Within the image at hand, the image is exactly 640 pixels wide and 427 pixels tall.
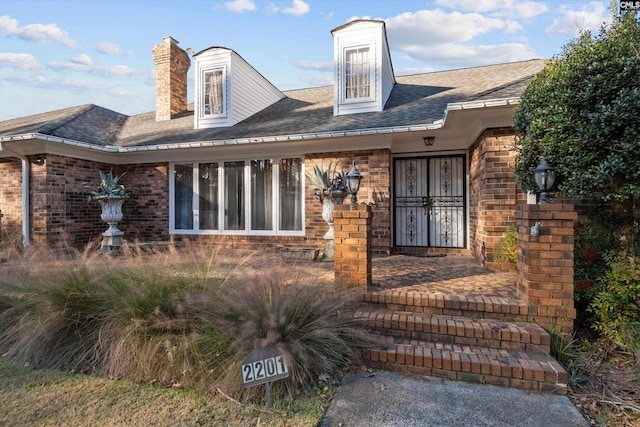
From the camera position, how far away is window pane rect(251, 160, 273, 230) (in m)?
8.00

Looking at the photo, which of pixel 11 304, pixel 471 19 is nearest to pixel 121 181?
pixel 11 304

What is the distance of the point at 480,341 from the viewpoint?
3.09 meters

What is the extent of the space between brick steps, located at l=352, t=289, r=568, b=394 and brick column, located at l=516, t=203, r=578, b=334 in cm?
16

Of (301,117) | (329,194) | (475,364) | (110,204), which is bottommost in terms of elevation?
(475,364)

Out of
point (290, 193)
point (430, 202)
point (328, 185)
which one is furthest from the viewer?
point (290, 193)

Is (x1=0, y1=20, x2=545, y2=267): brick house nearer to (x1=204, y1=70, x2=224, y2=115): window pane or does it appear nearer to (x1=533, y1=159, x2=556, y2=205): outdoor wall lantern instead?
(x1=204, y1=70, x2=224, y2=115): window pane

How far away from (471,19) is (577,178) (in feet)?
24.1

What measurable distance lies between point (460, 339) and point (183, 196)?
7.46 m

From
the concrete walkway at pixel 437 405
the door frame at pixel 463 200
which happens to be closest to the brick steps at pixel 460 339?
the concrete walkway at pixel 437 405

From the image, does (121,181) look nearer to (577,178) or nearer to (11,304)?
(11,304)

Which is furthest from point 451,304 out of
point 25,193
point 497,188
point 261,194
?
point 25,193

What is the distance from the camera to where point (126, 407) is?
2430 mm

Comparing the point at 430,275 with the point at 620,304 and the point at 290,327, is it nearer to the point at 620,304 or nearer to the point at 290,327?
the point at 620,304

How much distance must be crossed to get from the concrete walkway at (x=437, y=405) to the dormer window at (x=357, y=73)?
6.75 meters
